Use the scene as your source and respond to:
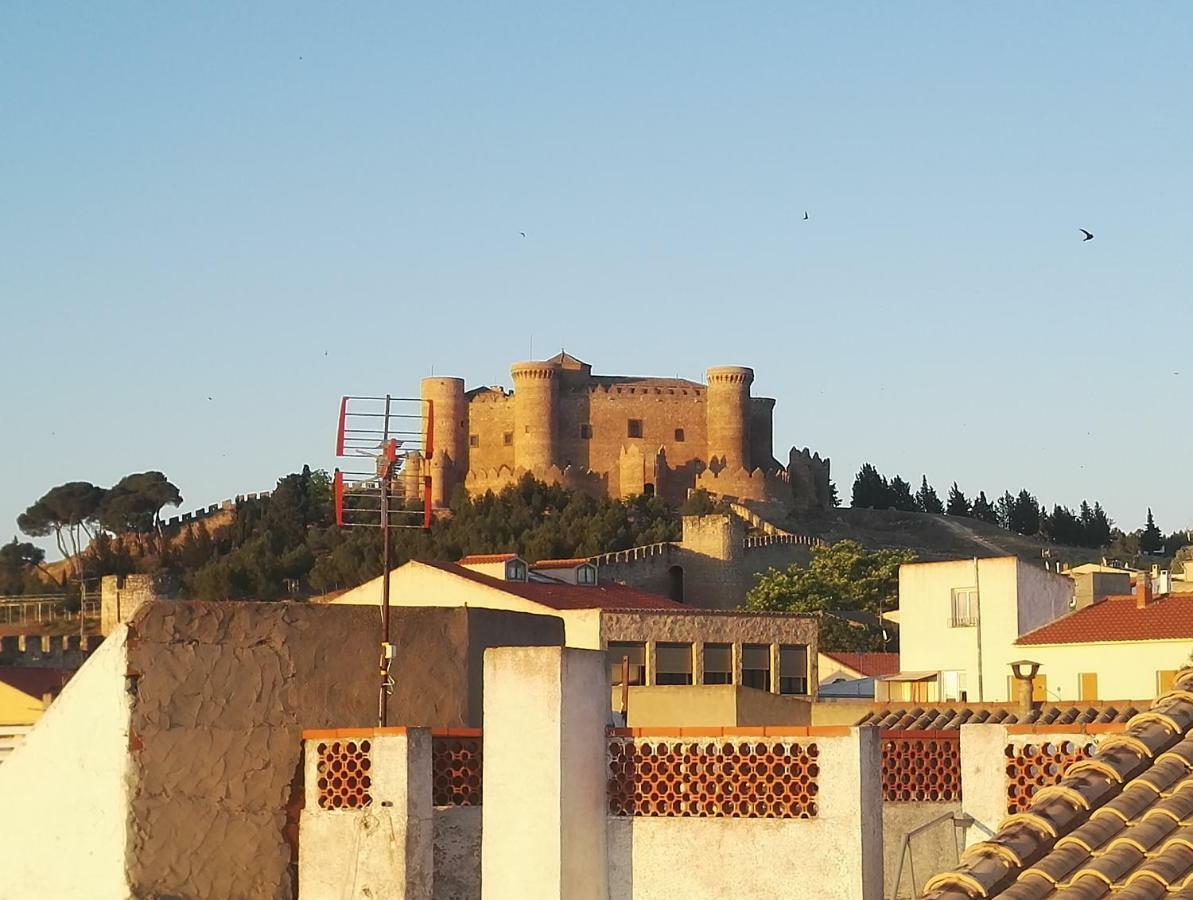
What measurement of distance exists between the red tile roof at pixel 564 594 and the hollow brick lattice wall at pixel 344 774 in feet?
106

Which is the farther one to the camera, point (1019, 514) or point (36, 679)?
point (1019, 514)

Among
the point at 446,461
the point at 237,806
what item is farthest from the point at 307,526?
the point at 237,806

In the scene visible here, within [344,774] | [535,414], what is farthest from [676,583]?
[344,774]

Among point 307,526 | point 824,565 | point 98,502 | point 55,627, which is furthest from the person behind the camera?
point 98,502

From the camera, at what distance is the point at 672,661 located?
45438 millimetres

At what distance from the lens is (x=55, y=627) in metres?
81.6

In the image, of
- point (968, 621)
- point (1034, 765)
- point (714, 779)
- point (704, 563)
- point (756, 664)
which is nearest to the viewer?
point (1034, 765)

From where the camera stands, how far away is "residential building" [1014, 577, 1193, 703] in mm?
30641

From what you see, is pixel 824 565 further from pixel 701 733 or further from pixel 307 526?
pixel 701 733

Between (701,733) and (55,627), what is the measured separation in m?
74.2

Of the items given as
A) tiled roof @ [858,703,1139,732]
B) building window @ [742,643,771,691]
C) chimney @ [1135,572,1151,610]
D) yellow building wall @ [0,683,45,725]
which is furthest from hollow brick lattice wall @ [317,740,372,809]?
building window @ [742,643,771,691]

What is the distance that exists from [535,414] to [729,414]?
942cm

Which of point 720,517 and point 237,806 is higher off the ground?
point 720,517

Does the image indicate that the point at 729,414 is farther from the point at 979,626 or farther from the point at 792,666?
the point at 979,626
